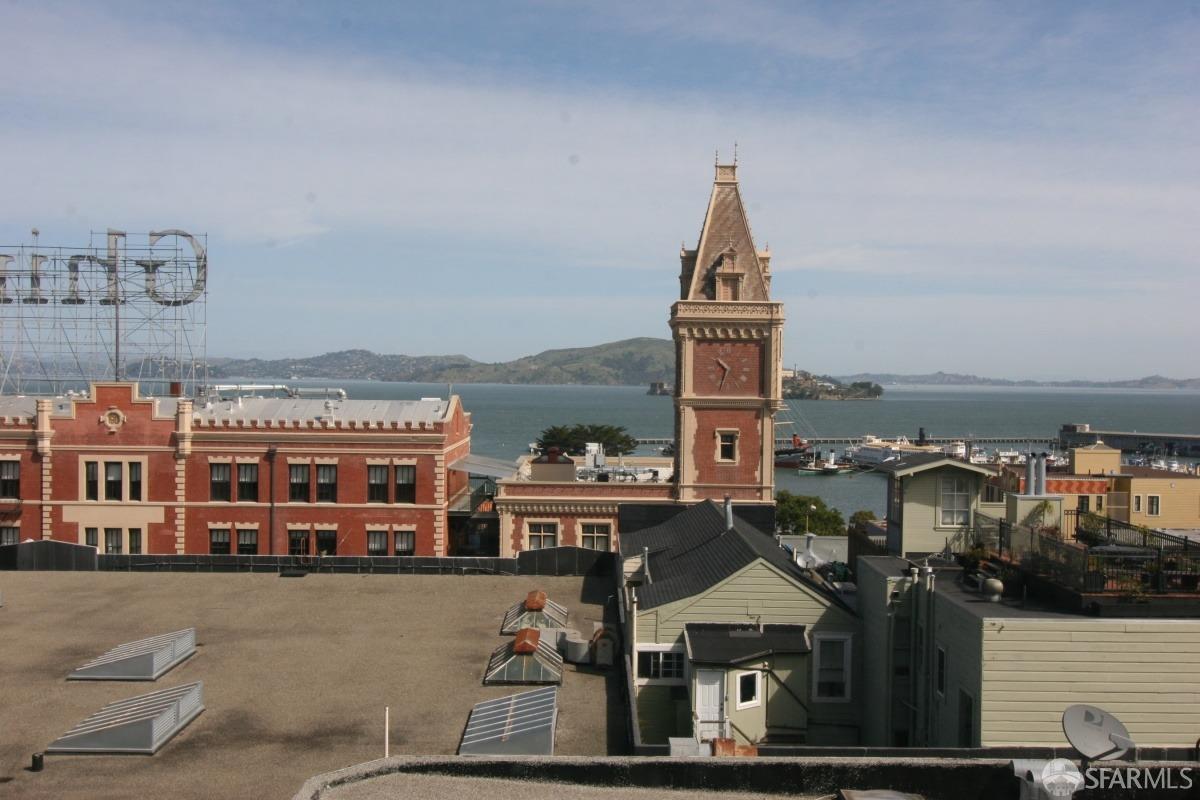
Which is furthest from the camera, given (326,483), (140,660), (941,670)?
(326,483)

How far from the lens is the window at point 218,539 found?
4544cm

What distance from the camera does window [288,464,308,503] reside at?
45.2 meters

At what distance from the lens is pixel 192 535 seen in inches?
1785

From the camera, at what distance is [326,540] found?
4544 cm

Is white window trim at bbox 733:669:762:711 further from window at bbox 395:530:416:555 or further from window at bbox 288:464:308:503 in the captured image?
window at bbox 288:464:308:503

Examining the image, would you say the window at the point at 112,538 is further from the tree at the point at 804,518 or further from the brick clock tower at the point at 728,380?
the tree at the point at 804,518

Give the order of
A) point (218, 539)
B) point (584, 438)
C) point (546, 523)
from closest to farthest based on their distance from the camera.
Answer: point (546, 523) < point (218, 539) < point (584, 438)

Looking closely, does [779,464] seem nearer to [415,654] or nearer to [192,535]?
[192,535]

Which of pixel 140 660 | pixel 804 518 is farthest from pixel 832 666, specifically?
pixel 804 518

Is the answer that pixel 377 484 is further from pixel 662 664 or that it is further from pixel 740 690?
pixel 740 690

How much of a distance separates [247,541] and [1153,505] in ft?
146

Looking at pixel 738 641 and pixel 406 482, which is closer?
pixel 738 641

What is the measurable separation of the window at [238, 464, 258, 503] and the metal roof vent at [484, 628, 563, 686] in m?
25.3

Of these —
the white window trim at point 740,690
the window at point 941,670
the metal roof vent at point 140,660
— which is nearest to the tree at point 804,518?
the white window trim at point 740,690
